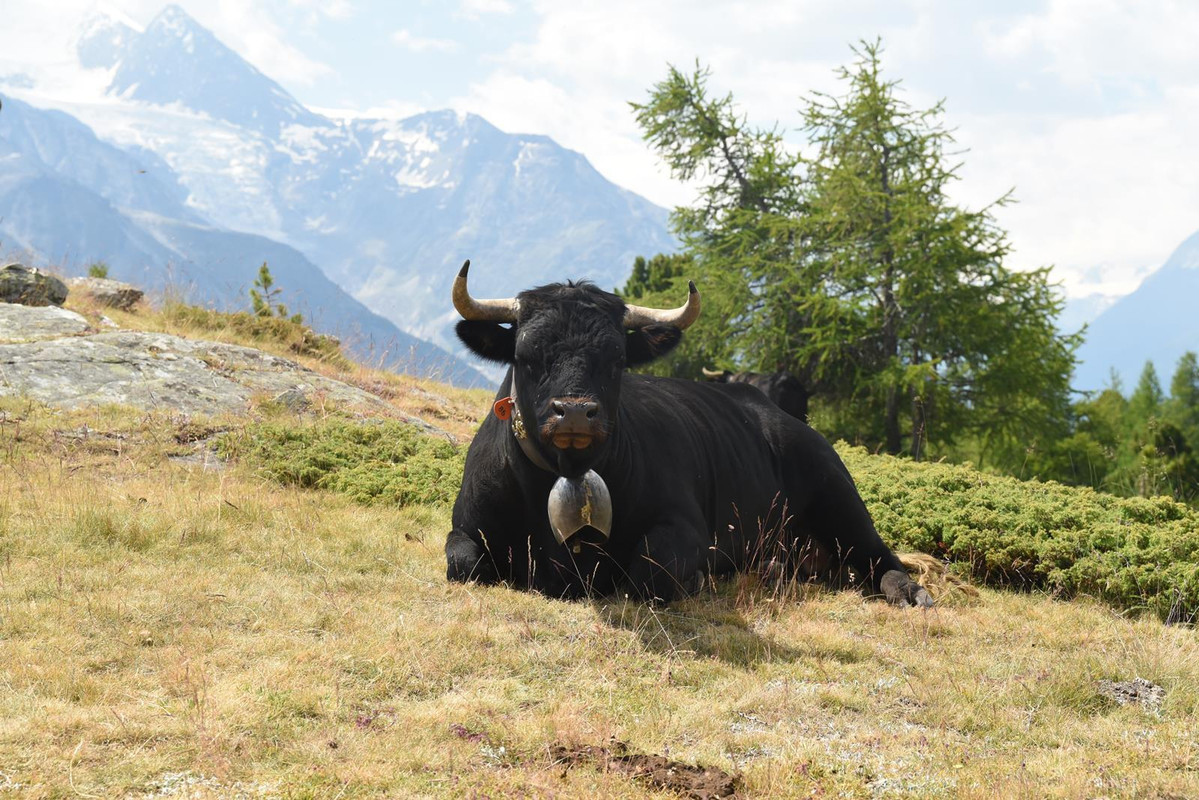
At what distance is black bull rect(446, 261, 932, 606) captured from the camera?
19.3ft

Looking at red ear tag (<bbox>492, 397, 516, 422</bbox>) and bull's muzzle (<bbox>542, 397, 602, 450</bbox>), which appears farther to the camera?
red ear tag (<bbox>492, 397, 516, 422</bbox>)

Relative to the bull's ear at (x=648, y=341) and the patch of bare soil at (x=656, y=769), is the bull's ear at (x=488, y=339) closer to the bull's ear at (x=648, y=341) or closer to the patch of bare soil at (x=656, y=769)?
the bull's ear at (x=648, y=341)

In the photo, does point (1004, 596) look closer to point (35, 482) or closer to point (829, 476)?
point (829, 476)

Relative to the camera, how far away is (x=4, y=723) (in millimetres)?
3738

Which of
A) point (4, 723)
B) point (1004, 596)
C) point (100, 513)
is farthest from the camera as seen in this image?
point (1004, 596)

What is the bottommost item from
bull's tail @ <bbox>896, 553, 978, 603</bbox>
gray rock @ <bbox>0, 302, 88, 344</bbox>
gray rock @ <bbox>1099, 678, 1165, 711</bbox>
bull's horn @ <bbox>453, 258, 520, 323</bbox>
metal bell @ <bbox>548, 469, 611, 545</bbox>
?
gray rock @ <bbox>1099, 678, 1165, 711</bbox>

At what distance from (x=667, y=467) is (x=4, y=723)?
168 inches

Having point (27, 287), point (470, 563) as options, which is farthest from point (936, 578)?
point (27, 287)

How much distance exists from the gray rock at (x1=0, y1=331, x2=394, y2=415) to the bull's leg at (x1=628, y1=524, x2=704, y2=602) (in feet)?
22.7

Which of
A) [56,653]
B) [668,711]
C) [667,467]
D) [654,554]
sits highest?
[667,467]

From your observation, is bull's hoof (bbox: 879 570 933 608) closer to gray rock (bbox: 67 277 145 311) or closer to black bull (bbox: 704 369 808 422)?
black bull (bbox: 704 369 808 422)

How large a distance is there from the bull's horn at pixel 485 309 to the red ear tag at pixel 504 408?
53 centimetres

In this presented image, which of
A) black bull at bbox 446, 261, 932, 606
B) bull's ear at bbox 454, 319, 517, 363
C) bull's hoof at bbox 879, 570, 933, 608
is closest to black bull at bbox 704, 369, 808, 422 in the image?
black bull at bbox 446, 261, 932, 606

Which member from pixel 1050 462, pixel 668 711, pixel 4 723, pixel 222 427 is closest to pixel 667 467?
pixel 668 711
